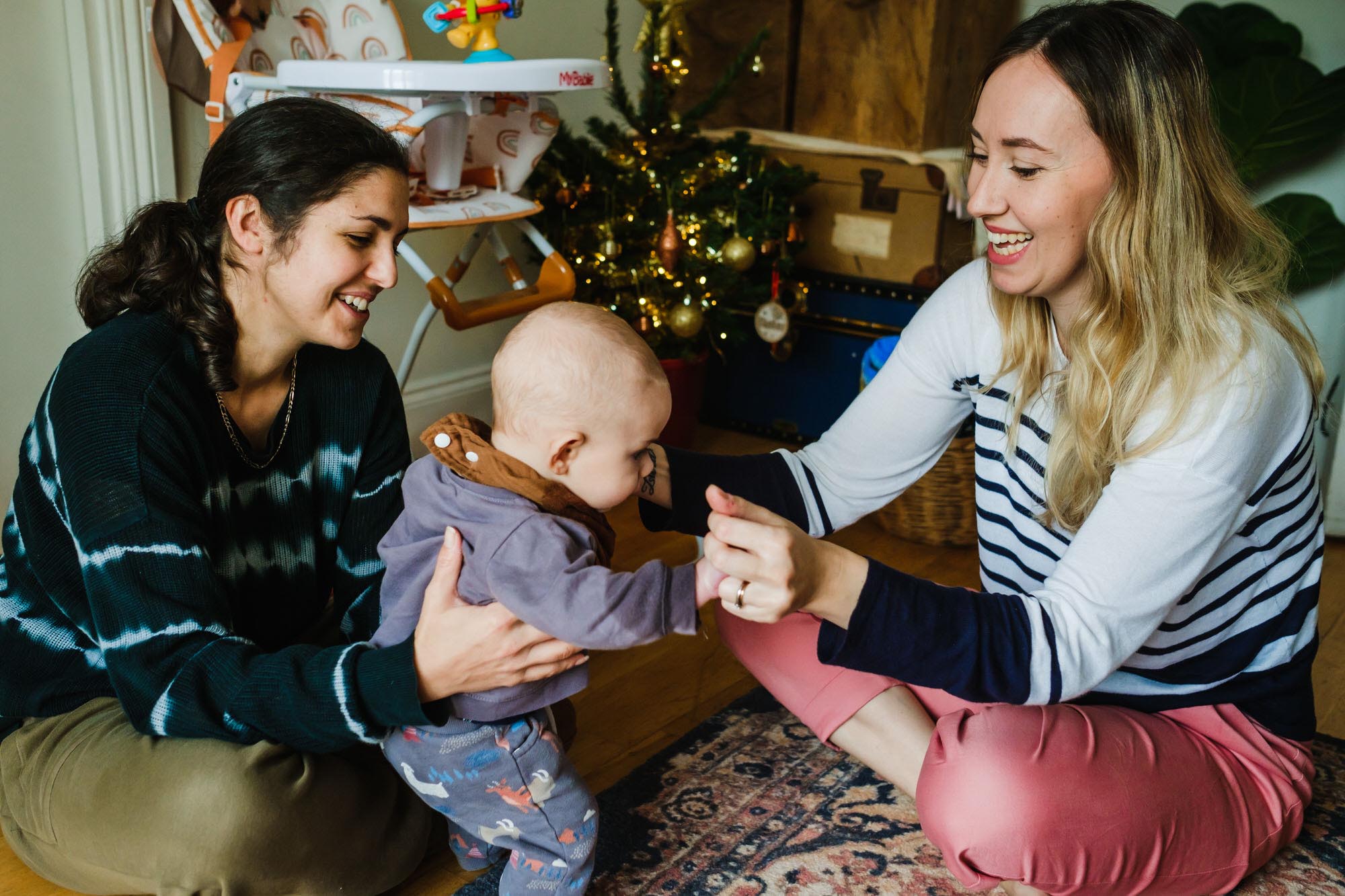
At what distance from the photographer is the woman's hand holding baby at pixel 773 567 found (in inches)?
45.3

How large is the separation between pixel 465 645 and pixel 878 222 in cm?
220

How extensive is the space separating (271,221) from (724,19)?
237 centimetres

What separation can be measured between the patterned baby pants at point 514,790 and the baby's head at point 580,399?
286mm

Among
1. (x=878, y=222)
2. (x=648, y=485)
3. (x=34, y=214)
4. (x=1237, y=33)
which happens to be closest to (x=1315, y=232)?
(x=1237, y=33)

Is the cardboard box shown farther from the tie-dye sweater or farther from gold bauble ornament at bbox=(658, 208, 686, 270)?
the tie-dye sweater

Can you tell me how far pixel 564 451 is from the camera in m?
1.25

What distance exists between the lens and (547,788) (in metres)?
1.34

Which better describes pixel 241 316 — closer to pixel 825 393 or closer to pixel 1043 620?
pixel 1043 620

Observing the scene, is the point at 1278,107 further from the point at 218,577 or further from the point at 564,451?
the point at 218,577

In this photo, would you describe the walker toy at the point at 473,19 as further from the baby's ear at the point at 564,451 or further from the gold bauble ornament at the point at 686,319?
the baby's ear at the point at 564,451

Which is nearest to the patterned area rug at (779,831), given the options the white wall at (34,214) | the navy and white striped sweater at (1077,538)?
the navy and white striped sweater at (1077,538)

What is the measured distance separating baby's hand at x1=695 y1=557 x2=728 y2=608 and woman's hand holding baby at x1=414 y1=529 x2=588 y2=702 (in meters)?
0.16

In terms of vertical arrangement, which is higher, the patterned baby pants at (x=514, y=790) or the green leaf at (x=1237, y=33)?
the green leaf at (x=1237, y=33)

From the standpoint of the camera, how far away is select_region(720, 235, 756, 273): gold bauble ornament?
2883 millimetres
